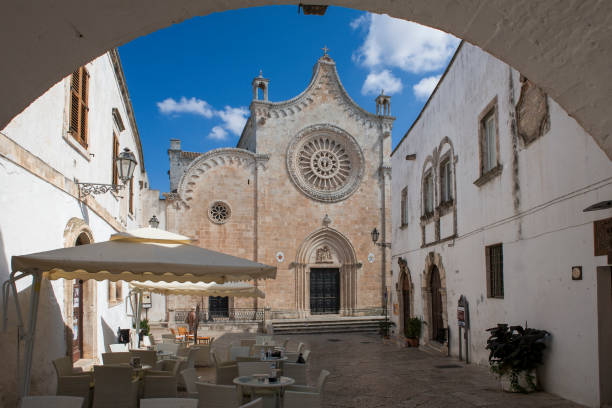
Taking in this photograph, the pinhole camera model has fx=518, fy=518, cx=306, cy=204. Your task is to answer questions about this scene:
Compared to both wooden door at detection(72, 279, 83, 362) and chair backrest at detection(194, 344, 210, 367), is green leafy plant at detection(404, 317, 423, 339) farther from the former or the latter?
wooden door at detection(72, 279, 83, 362)

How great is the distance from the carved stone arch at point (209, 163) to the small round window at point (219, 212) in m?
1.11

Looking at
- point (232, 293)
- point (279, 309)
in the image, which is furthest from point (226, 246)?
point (232, 293)

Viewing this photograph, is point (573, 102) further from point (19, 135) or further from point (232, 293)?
point (232, 293)

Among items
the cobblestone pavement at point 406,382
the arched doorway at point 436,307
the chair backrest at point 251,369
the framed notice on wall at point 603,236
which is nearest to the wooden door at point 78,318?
the cobblestone pavement at point 406,382

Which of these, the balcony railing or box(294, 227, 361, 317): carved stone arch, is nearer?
the balcony railing

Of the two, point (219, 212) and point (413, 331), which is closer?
point (413, 331)

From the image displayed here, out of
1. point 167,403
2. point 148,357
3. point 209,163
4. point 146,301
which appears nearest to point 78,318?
point 148,357

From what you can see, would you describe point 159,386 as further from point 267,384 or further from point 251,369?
point 267,384

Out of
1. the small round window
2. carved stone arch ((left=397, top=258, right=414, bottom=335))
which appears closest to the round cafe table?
carved stone arch ((left=397, top=258, right=414, bottom=335))

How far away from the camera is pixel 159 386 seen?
6.69 meters

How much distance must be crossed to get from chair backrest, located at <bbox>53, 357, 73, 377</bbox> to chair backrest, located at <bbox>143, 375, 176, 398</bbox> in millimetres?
1039

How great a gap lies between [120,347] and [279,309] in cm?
1422

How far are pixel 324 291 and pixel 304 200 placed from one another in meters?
4.53

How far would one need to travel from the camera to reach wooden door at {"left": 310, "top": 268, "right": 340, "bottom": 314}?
25.0 m
